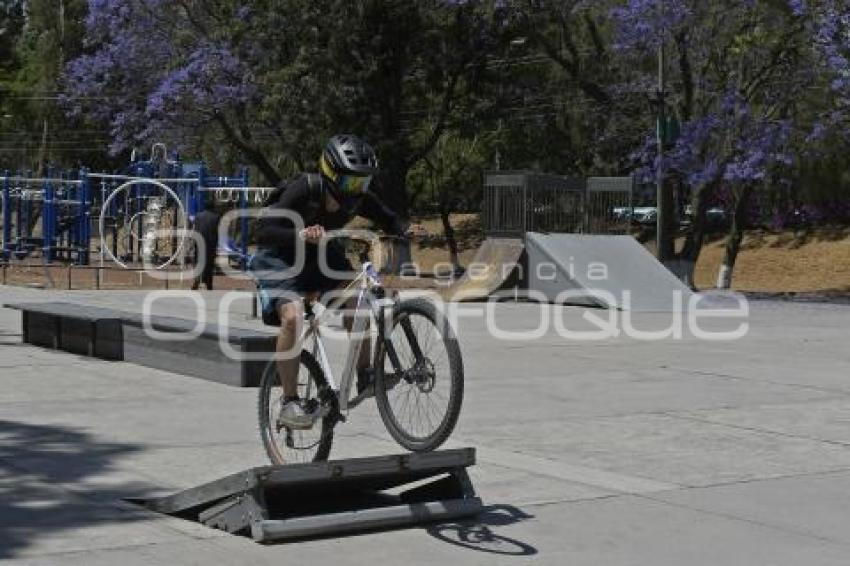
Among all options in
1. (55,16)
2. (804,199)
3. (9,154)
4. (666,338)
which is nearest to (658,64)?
(666,338)

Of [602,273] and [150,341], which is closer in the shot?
[150,341]

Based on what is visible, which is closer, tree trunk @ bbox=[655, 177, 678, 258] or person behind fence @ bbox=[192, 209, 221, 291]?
person behind fence @ bbox=[192, 209, 221, 291]

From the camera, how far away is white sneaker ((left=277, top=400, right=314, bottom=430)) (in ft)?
22.1

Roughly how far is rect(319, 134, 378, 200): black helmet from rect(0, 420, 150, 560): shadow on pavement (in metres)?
1.94

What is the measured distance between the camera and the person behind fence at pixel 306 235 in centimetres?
647

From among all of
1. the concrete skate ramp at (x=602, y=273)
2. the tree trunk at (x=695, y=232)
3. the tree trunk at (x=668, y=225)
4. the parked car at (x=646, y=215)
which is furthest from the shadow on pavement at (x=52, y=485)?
the parked car at (x=646, y=215)

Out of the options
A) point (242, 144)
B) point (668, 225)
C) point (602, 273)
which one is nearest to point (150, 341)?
point (602, 273)

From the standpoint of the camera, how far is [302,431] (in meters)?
7.11

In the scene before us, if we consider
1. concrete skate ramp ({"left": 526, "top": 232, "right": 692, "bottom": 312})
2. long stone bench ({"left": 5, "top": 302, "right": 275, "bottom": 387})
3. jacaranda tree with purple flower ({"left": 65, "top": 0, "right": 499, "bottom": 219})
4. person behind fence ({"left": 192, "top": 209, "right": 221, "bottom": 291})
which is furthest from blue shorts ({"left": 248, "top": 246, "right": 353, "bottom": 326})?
jacaranda tree with purple flower ({"left": 65, "top": 0, "right": 499, "bottom": 219})

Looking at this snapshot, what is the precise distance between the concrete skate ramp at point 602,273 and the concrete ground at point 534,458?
7577mm

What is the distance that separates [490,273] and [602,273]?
230 cm

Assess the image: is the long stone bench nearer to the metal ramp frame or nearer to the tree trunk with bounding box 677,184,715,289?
the metal ramp frame

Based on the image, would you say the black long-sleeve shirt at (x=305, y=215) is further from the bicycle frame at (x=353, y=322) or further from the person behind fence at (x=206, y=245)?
the person behind fence at (x=206, y=245)

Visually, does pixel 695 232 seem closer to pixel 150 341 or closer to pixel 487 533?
pixel 150 341
